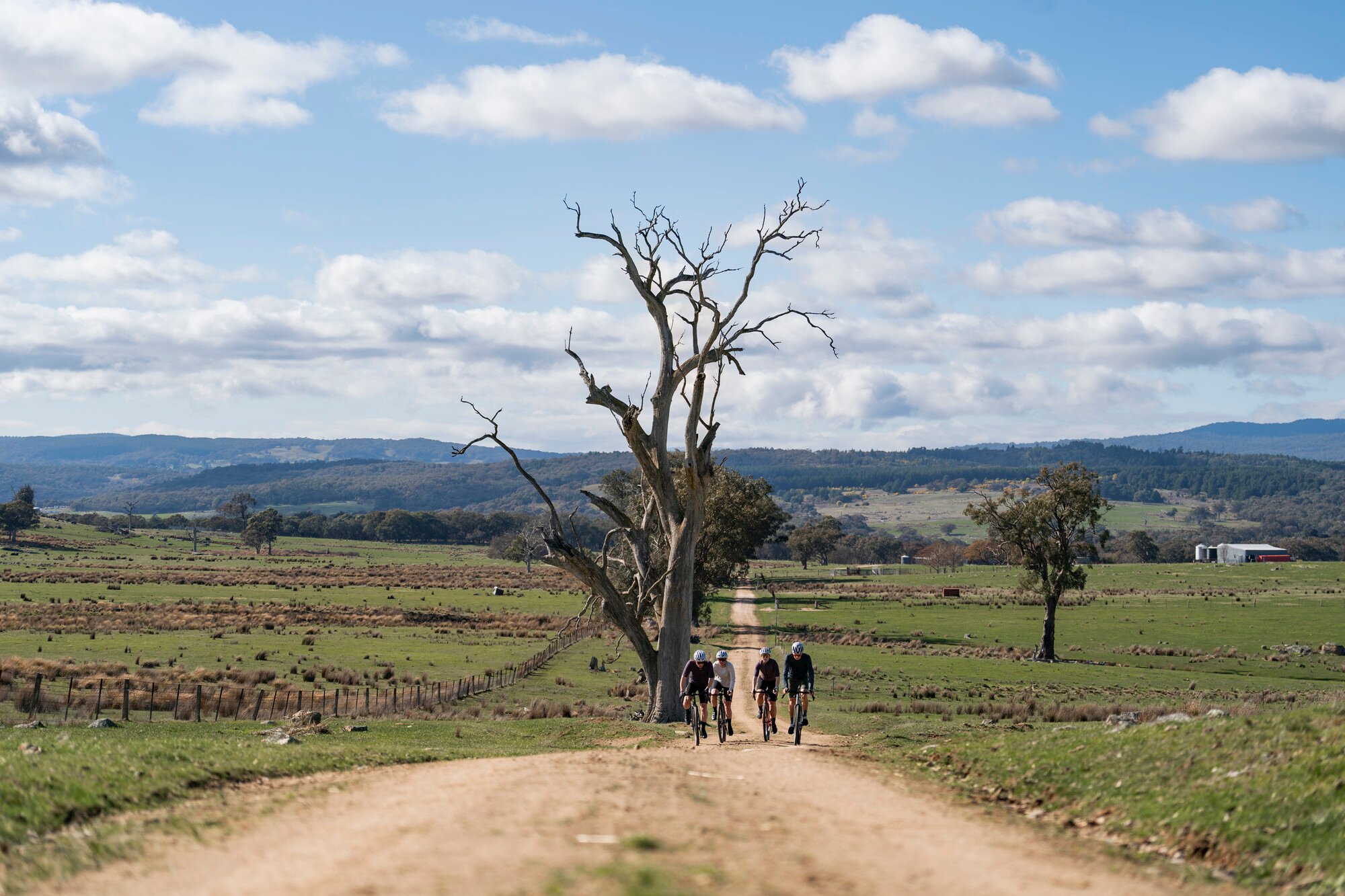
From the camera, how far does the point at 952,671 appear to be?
54219 millimetres

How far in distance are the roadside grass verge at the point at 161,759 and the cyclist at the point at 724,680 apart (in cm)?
205

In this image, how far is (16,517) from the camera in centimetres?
15762

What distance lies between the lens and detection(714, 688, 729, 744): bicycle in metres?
23.1

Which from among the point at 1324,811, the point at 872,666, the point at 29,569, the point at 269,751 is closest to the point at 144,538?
the point at 29,569

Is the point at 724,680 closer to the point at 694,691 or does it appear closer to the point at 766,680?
the point at 694,691

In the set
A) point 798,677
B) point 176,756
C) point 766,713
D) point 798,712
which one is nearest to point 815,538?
point 766,713

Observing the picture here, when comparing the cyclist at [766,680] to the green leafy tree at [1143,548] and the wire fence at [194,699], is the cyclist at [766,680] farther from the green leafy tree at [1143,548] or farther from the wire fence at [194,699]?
the green leafy tree at [1143,548]

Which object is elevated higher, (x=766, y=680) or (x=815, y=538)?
(x=766, y=680)

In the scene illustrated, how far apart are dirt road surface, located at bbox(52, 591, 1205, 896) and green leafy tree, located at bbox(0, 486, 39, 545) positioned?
166 m

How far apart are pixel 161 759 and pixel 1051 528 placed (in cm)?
5418

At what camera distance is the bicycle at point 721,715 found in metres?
23.1

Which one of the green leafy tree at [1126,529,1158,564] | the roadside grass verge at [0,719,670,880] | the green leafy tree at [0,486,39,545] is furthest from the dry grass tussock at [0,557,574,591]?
the green leafy tree at [1126,529,1158,564]

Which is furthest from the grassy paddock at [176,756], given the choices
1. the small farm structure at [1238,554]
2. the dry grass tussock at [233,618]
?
the small farm structure at [1238,554]

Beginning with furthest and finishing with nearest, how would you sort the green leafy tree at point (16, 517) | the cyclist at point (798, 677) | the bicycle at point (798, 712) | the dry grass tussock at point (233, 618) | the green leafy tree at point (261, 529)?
the green leafy tree at point (261, 529), the green leafy tree at point (16, 517), the dry grass tussock at point (233, 618), the bicycle at point (798, 712), the cyclist at point (798, 677)
